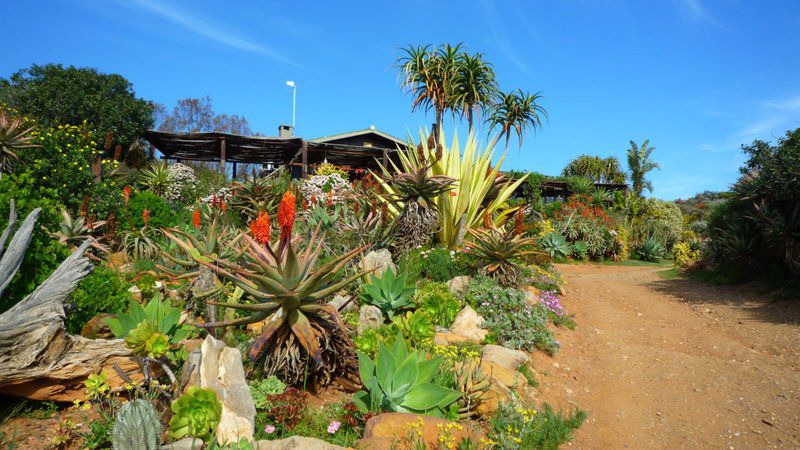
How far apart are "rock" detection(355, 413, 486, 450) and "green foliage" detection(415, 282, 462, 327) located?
2.10 meters

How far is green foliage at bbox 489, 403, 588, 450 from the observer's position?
301cm

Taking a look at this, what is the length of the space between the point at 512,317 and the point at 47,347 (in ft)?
14.1

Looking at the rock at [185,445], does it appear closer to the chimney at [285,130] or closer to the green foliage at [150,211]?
the green foliage at [150,211]

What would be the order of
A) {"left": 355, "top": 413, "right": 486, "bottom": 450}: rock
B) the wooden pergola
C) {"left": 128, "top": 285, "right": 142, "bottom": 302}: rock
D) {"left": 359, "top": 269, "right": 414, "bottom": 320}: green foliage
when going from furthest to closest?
the wooden pergola, {"left": 128, "top": 285, "right": 142, "bottom": 302}: rock, {"left": 359, "top": 269, "right": 414, "bottom": 320}: green foliage, {"left": 355, "top": 413, "right": 486, "bottom": 450}: rock

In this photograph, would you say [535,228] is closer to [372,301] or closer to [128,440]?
[372,301]

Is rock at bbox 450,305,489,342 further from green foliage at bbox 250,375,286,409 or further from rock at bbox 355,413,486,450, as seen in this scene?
green foliage at bbox 250,375,286,409

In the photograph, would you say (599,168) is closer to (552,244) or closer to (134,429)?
(552,244)

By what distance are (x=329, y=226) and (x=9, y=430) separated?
15.3ft

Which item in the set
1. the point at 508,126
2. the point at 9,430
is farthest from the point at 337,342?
the point at 508,126

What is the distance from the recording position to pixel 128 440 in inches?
86.0

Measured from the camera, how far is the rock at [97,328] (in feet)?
12.9

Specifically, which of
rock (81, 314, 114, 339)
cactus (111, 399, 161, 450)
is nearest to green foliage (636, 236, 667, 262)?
rock (81, 314, 114, 339)

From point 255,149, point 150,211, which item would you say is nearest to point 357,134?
point 255,149

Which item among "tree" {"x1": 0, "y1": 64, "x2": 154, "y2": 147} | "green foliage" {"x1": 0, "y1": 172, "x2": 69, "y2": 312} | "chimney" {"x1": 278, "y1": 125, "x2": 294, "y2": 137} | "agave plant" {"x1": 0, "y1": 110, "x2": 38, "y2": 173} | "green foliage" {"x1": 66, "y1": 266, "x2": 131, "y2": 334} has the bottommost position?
"green foliage" {"x1": 66, "y1": 266, "x2": 131, "y2": 334}
